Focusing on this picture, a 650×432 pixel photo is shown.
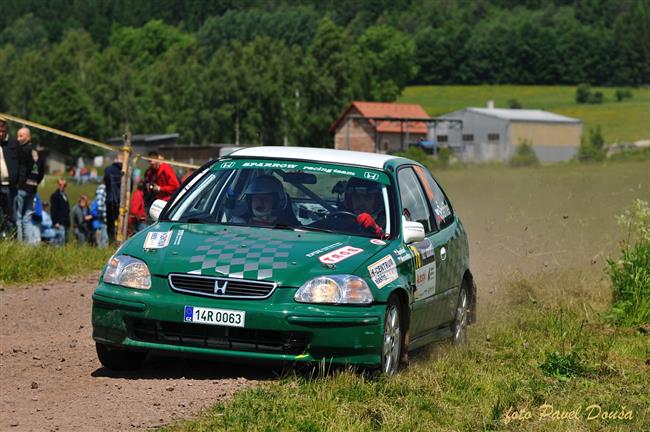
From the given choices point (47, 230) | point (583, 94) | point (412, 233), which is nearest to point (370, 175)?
point (412, 233)

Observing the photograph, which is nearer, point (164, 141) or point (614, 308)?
point (614, 308)

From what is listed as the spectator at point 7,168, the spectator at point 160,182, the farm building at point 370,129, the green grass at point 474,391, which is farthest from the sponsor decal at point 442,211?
the farm building at point 370,129

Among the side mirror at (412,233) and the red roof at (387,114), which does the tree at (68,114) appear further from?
the side mirror at (412,233)

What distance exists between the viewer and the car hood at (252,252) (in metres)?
7.35

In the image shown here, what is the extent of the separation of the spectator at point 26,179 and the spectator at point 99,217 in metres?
5.84

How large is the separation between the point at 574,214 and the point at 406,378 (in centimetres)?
1355

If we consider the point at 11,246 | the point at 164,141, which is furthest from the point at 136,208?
the point at 164,141

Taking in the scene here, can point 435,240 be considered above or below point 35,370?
above

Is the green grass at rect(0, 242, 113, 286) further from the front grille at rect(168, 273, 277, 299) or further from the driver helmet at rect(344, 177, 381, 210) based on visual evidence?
the front grille at rect(168, 273, 277, 299)

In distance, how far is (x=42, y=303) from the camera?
11.7 metres

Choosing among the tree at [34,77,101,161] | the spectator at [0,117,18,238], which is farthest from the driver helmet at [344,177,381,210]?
the tree at [34,77,101,161]

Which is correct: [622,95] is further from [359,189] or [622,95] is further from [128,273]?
[128,273]

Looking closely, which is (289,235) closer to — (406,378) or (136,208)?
(406,378)

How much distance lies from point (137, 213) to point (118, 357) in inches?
442
